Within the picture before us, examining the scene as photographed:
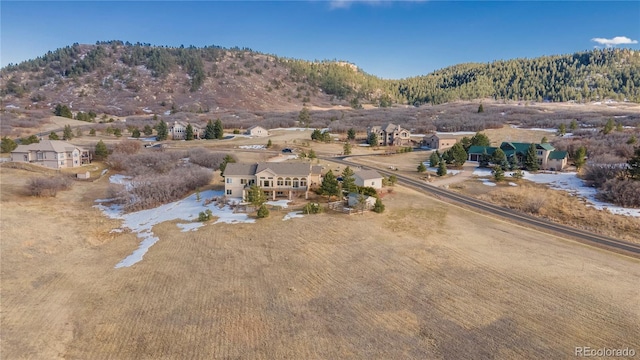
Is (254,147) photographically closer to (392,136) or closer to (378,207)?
(392,136)

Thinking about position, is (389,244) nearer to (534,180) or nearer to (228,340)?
(228,340)

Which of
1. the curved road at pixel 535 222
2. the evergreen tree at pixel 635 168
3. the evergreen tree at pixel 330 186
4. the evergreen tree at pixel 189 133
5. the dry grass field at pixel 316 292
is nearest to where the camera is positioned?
the dry grass field at pixel 316 292

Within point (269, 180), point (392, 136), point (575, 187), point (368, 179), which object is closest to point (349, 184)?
point (368, 179)

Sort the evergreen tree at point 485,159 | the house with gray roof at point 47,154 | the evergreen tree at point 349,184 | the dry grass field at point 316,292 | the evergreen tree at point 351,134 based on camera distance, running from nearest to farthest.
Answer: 1. the dry grass field at point 316,292
2. the evergreen tree at point 349,184
3. the house with gray roof at point 47,154
4. the evergreen tree at point 485,159
5. the evergreen tree at point 351,134

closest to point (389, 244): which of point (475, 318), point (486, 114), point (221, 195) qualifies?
point (475, 318)

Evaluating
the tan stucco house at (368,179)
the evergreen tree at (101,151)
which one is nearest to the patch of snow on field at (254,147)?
the evergreen tree at (101,151)

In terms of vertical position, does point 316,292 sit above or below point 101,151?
below

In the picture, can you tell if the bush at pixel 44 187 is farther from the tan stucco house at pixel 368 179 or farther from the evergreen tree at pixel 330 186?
the tan stucco house at pixel 368 179
